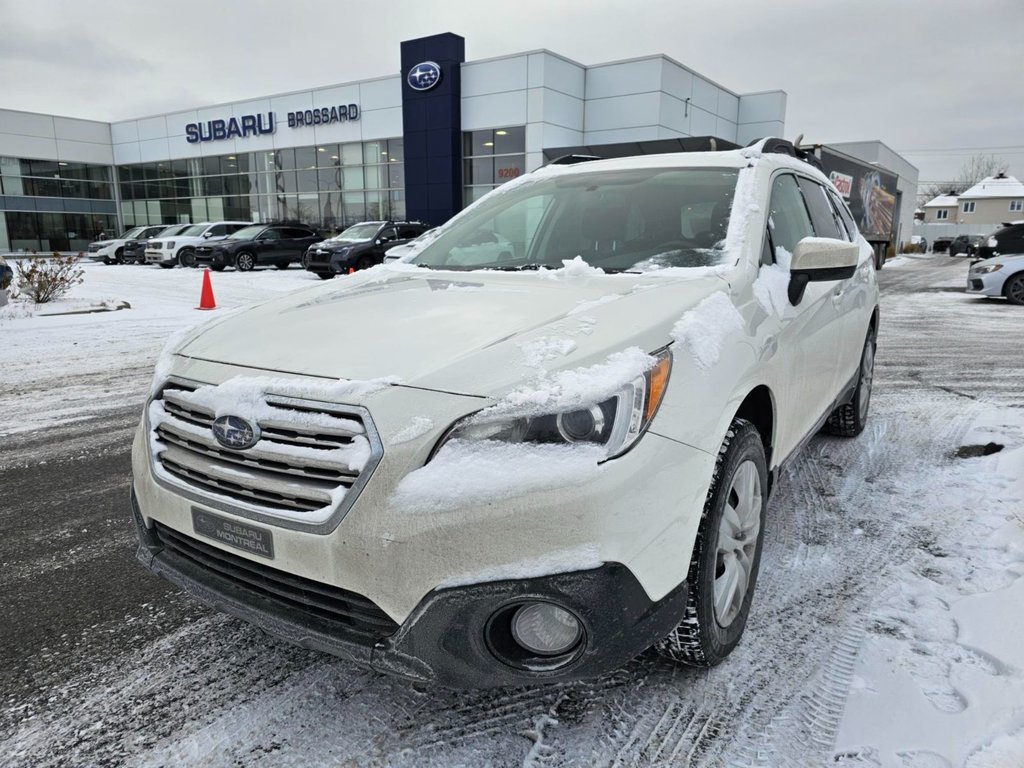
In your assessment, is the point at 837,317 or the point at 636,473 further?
the point at 837,317

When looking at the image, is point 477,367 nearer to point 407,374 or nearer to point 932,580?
A: point 407,374

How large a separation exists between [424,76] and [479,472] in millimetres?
28697

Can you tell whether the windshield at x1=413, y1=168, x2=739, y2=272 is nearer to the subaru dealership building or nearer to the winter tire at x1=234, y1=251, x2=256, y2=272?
the subaru dealership building

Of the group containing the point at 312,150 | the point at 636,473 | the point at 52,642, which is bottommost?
→ the point at 52,642

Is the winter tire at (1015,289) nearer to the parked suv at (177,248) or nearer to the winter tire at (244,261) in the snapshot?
the winter tire at (244,261)

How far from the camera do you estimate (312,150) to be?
3231 cm

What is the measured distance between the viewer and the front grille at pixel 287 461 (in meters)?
1.76

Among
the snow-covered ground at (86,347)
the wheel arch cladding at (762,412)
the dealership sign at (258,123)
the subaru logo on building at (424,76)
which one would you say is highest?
the subaru logo on building at (424,76)

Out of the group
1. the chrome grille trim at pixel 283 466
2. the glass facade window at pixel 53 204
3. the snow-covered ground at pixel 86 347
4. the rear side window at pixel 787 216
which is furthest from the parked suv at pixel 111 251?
the chrome grille trim at pixel 283 466

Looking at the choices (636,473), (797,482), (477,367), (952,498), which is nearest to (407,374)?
(477,367)

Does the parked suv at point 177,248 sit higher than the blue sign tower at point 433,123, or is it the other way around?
the blue sign tower at point 433,123

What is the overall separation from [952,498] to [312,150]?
108ft

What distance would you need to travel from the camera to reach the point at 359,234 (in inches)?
784

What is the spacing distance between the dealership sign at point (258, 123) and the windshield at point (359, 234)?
1243 centimetres
